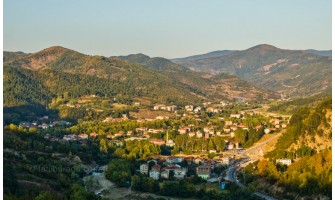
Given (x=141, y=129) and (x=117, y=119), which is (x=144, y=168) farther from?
(x=117, y=119)

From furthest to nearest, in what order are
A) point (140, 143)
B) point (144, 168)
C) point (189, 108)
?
point (189, 108) < point (140, 143) < point (144, 168)

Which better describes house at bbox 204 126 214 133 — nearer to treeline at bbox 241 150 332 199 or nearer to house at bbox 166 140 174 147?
house at bbox 166 140 174 147

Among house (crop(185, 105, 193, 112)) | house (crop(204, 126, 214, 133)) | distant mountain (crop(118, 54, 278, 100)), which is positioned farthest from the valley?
distant mountain (crop(118, 54, 278, 100))

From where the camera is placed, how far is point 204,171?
111ft

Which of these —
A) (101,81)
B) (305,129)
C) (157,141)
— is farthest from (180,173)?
(101,81)

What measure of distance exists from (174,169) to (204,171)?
194 cm

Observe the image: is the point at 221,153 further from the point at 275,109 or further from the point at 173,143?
the point at 275,109

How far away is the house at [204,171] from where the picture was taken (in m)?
33.0

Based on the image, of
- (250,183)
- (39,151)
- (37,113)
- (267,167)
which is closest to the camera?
(250,183)

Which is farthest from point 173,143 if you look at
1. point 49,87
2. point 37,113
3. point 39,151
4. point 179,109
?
point 49,87

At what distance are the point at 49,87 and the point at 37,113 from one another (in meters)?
19.1

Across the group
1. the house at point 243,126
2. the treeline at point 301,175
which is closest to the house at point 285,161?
the treeline at point 301,175

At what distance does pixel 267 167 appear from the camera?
3189 centimetres

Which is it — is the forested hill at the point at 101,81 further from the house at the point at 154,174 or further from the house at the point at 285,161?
the house at the point at 285,161
